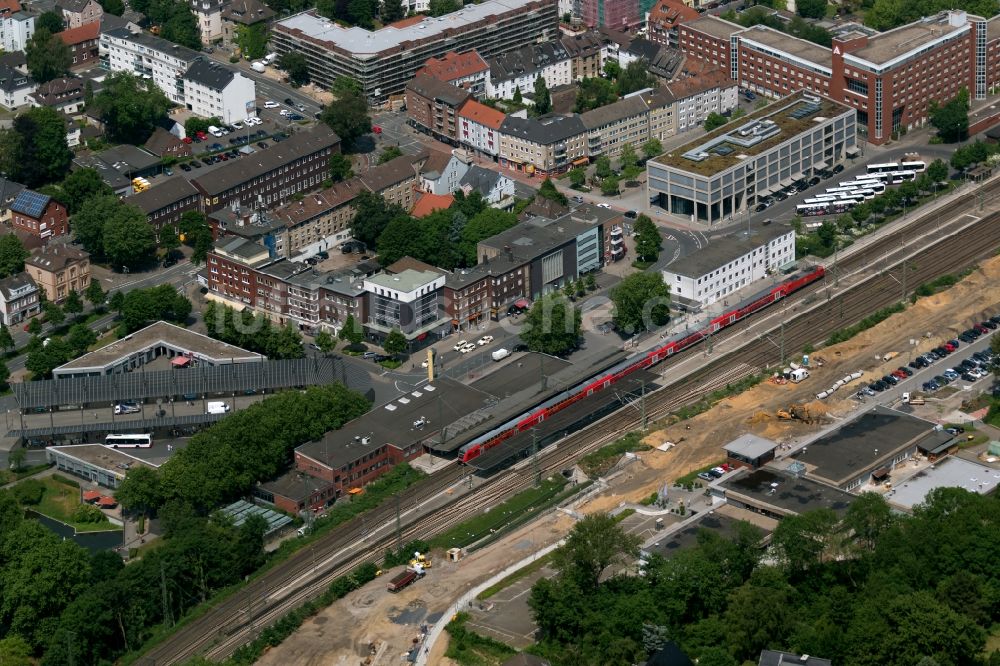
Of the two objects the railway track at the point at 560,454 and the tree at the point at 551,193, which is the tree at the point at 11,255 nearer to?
the tree at the point at 551,193

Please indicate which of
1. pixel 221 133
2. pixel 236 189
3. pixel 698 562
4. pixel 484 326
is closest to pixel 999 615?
pixel 698 562

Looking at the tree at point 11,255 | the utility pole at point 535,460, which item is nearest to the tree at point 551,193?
the utility pole at point 535,460

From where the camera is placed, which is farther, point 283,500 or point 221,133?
point 221,133

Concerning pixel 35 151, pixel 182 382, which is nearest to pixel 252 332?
pixel 182 382

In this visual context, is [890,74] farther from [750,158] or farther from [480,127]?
[480,127]

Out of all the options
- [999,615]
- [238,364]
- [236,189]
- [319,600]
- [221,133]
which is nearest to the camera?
[999,615]

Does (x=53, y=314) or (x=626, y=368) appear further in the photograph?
(x=53, y=314)

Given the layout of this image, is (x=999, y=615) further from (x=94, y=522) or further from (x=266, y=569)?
(x=94, y=522)

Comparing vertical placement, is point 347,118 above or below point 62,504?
above
